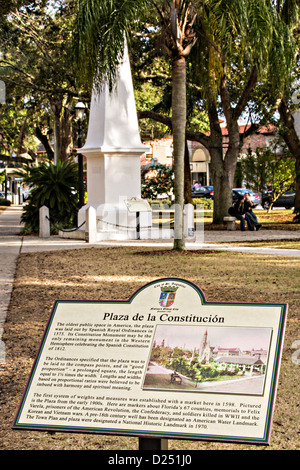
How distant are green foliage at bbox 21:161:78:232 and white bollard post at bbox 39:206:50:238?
105cm

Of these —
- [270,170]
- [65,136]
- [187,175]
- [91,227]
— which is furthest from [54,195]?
[65,136]

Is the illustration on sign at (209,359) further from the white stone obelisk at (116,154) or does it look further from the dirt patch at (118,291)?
the white stone obelisk at (116,154)

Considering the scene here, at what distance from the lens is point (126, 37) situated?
1468 centimetres

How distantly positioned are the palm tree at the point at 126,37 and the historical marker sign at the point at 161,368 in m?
11.1

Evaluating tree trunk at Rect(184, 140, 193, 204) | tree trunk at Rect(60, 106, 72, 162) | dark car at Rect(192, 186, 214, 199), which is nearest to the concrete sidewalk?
tree trunk at Rect(184, 140, 193, 204)

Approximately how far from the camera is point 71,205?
24359 millimetres

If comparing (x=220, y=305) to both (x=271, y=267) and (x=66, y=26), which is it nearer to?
(x=271, y=267)

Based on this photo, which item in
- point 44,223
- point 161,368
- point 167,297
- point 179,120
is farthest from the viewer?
point 44,223

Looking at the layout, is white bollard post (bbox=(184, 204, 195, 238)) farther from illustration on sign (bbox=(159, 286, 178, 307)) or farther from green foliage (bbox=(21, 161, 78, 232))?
illustration on sign (bbox=(159, 286, 178, 307))

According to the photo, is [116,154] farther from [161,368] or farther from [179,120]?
[161,368]

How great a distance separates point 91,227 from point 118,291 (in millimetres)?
10352

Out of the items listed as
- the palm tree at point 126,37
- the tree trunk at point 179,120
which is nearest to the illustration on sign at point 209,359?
the palm tree at point 126,37

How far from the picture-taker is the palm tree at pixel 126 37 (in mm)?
13906
